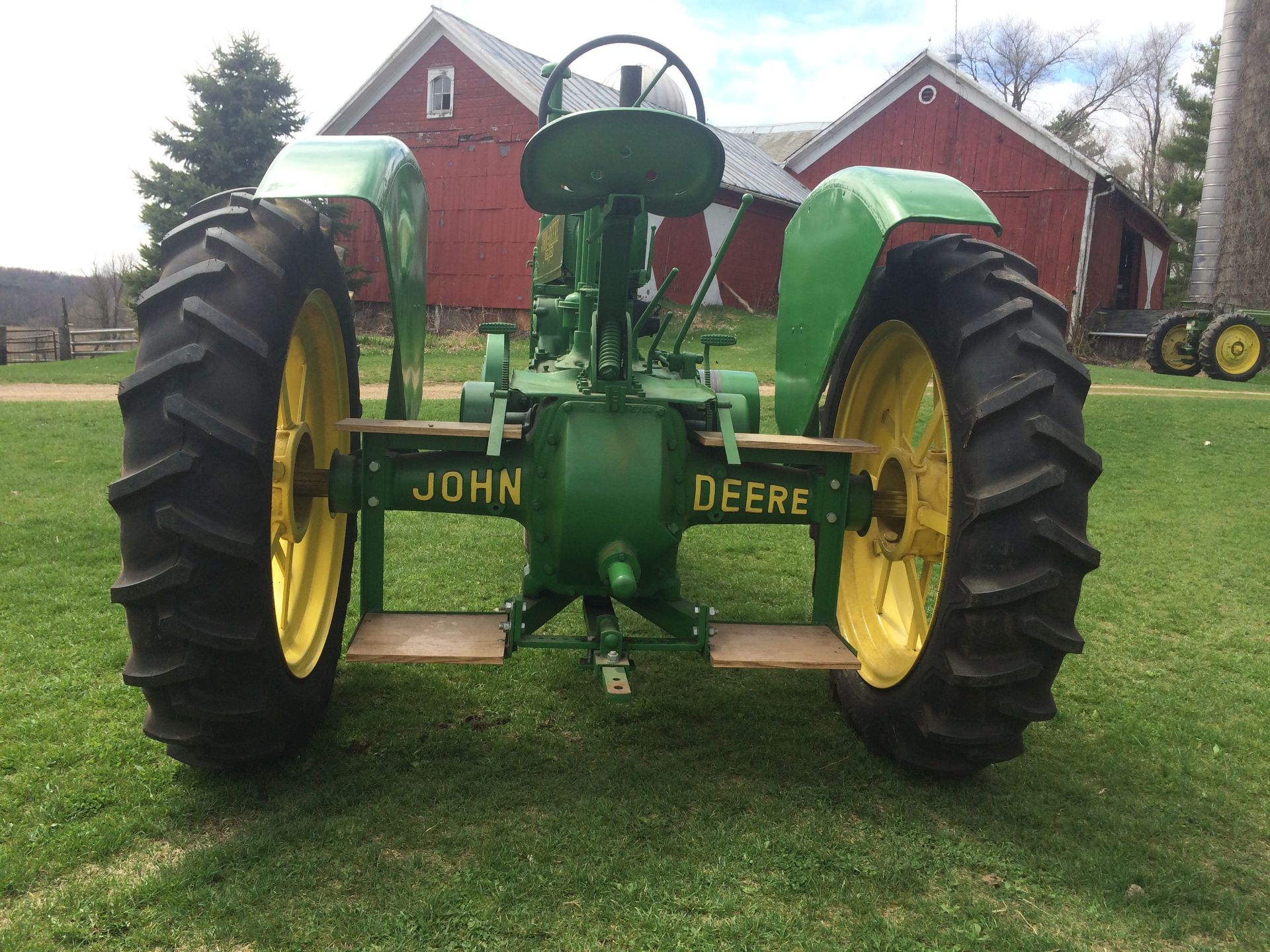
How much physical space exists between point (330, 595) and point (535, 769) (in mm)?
955

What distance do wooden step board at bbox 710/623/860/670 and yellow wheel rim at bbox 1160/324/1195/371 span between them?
17.1 m

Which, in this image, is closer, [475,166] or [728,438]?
[728,438]

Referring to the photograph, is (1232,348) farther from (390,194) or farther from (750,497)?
(390,194)

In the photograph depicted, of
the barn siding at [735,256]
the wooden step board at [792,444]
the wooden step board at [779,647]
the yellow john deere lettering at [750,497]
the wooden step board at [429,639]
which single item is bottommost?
the wooden step board at [779,647]

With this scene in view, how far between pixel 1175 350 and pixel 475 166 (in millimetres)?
14191

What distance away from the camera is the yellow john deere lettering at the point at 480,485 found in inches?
110

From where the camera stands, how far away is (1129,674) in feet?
12.7

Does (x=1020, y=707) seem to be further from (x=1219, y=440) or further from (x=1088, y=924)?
(x=1219, y=440)

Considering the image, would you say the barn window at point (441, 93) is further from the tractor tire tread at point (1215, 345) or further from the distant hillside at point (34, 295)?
the distant hillside at point (34, 295)

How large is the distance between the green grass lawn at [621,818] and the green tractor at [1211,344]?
551 inches

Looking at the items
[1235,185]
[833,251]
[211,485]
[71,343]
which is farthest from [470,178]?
[211,485]

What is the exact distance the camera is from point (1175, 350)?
17.3 m

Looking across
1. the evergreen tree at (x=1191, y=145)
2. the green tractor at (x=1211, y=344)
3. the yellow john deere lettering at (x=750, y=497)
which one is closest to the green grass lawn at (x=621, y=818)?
the yellow john deere lettering at (x=750, y=497)

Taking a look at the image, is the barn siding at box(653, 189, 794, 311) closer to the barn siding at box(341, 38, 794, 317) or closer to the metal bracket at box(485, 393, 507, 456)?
the barn siding at box(341, 38, 794, 317)
